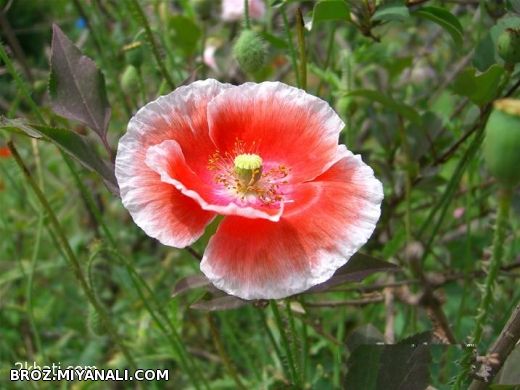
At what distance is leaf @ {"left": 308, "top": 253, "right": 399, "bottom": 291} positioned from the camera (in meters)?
0.79

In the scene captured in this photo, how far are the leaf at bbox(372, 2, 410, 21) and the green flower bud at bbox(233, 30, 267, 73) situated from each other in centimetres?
18

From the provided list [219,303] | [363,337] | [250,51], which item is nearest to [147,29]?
[250,51]

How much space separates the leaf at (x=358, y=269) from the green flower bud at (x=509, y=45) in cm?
27

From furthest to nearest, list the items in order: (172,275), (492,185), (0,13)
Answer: (172,275), (492,185), (0,13)

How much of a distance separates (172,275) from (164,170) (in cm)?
106

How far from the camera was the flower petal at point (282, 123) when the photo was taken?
2.49ft

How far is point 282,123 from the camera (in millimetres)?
784

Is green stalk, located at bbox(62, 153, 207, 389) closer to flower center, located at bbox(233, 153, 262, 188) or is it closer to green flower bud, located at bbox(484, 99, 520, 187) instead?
flower center, located at bbox(233, 153, 262, 188)

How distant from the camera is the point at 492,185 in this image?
1333mm

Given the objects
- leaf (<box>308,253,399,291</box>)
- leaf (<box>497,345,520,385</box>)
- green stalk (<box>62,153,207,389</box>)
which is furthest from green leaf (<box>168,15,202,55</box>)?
leaf (<box>497,345,520,385</box>)

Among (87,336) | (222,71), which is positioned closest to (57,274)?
(87,336)

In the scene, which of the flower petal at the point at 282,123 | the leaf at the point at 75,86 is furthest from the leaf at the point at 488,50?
the leaf at the point at 75,86

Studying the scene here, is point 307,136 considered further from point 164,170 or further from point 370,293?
point 370,293

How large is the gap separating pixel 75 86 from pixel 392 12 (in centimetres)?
37
